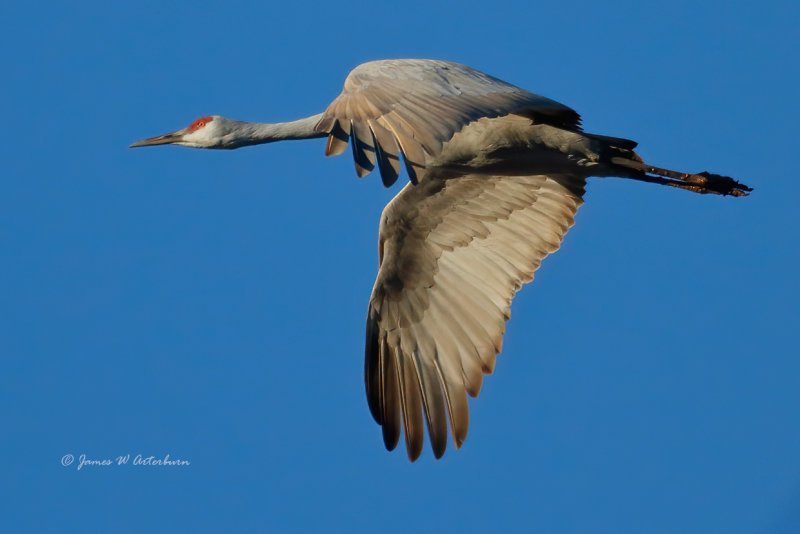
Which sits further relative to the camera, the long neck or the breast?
the long neck

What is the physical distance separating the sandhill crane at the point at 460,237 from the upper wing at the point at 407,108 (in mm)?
796

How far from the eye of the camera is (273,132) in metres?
9.61

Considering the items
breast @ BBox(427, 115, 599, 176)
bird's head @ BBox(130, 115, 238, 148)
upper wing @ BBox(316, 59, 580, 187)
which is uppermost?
bird's head @ BBox(130, 115, 238, 148)

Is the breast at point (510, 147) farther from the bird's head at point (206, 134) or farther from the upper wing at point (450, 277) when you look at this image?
the bird's head at point (206, 134)

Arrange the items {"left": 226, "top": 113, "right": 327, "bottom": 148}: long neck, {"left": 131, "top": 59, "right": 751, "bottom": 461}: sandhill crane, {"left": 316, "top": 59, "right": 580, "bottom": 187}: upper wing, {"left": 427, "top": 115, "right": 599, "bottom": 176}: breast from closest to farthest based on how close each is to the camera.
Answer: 1. {"left": 316, "top": 59, "right": 580, "bottom": 187}: upper wing
2. {"left": 427, "top": 115, "right": 599, "bottom": 176}: breast
3. {"left": 131, "top": 59, "right": 751, "bottom": 461}: sandhill crane
4. {"left": 226, "top": 113, "right": 327, "bottom": 148}: long neck

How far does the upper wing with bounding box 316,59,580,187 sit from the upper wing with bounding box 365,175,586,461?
1819 mm

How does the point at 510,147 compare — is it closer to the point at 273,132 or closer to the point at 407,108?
the point at 407,108

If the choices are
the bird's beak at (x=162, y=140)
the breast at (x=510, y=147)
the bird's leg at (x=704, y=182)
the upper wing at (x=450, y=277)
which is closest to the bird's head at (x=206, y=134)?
the bird's beak at (x=162, y=140)

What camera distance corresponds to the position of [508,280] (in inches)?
401

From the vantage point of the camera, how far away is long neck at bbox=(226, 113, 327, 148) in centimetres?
936

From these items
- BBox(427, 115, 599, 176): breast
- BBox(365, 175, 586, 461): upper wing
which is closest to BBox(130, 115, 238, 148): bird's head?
BBox(365, 175, 586, 461): upper wing

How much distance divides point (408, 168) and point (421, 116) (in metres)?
0.58

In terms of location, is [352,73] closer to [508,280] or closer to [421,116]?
[421,116]

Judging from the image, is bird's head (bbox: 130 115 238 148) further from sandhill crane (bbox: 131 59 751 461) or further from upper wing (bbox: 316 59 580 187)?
upper wing (bbox: 316 59 580 187)
